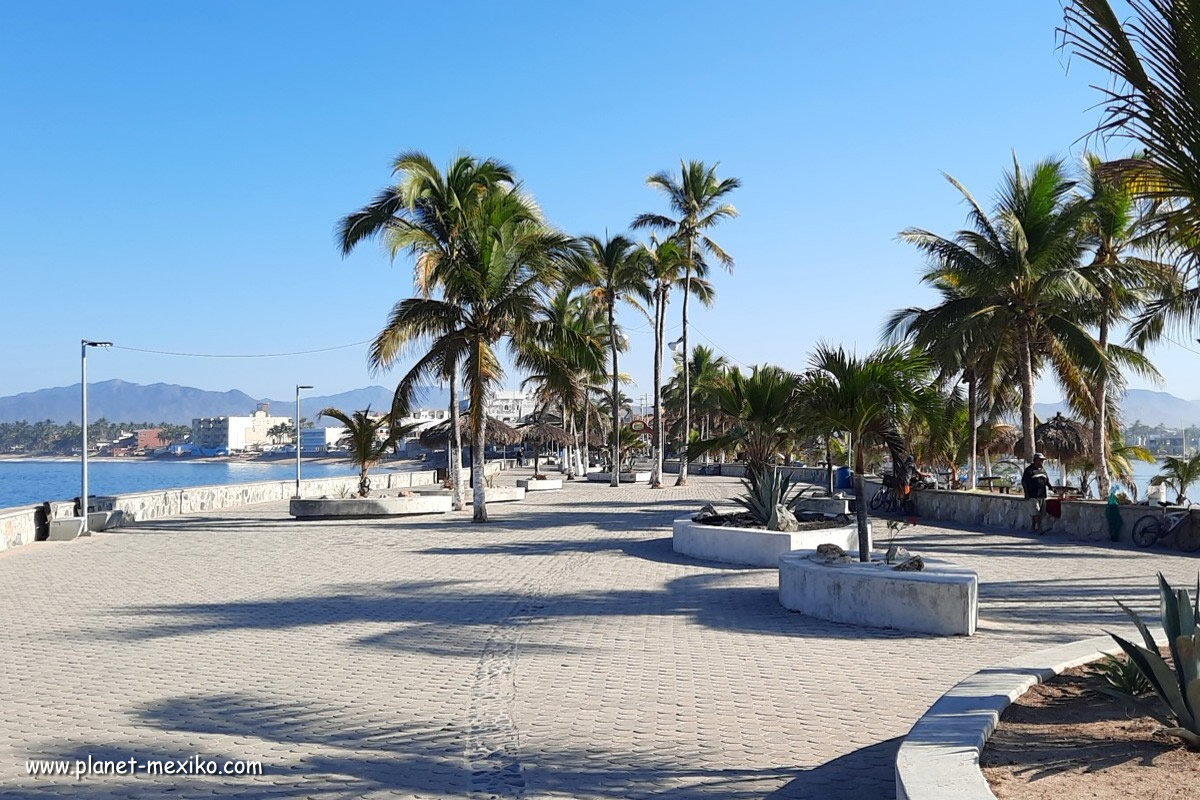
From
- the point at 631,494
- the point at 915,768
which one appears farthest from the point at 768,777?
the point at 631,494

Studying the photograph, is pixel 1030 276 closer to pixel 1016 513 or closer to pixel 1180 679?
pixel 1016 513

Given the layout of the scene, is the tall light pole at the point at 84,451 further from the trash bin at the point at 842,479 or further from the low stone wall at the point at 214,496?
the trash bin at the point at 842,479

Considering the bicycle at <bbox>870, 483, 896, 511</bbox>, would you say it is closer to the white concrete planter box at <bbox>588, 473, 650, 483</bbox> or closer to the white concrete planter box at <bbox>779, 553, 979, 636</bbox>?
the white concrete planter box at <bbox>779, 553, 979, 636</bbox>

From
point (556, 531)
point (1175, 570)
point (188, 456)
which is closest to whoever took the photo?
point (1175, 570)

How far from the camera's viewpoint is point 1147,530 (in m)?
16.7

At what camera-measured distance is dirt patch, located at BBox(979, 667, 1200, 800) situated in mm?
4059

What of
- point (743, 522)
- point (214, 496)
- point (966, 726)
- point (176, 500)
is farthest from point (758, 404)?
point (214, 496)

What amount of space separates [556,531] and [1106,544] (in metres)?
10.1

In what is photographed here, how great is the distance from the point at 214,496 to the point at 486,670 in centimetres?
2290

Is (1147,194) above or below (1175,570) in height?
above

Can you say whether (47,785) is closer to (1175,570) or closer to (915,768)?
(915,768)

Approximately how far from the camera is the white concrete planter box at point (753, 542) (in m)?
13.7

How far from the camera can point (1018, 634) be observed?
8805mm

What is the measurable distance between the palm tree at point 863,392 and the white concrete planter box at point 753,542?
227 cm
